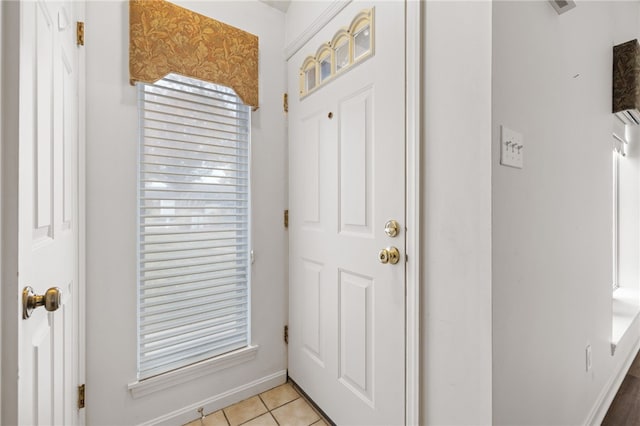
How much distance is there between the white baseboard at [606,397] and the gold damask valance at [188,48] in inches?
92.0

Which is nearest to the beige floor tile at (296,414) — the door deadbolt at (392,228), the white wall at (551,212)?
the white wall at (551,212)

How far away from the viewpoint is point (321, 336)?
A: 1579 millimetres

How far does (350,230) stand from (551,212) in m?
0.78

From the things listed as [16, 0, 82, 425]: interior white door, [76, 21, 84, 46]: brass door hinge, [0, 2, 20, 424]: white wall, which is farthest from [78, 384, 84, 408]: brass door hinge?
[76, 21, 84, 46]: brass door hinge

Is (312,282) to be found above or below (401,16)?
below

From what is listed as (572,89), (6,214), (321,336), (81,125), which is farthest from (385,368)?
(81,125)

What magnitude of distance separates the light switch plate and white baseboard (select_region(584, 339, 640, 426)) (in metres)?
1.35

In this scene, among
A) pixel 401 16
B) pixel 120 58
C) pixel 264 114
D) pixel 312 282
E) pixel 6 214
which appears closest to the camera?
pixel 6 214

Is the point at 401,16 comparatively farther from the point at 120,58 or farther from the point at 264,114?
the point at 120,58

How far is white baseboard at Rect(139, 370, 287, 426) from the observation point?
1.48 metres

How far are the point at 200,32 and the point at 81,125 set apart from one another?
0.73 metres

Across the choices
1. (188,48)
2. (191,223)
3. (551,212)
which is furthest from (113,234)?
(551,212)

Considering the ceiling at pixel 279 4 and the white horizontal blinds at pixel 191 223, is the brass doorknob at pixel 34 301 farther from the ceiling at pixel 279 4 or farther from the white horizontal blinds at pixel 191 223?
the ceiling at pixel 279 4

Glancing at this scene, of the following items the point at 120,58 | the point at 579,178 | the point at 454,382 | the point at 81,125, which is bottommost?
the point at 454,382
